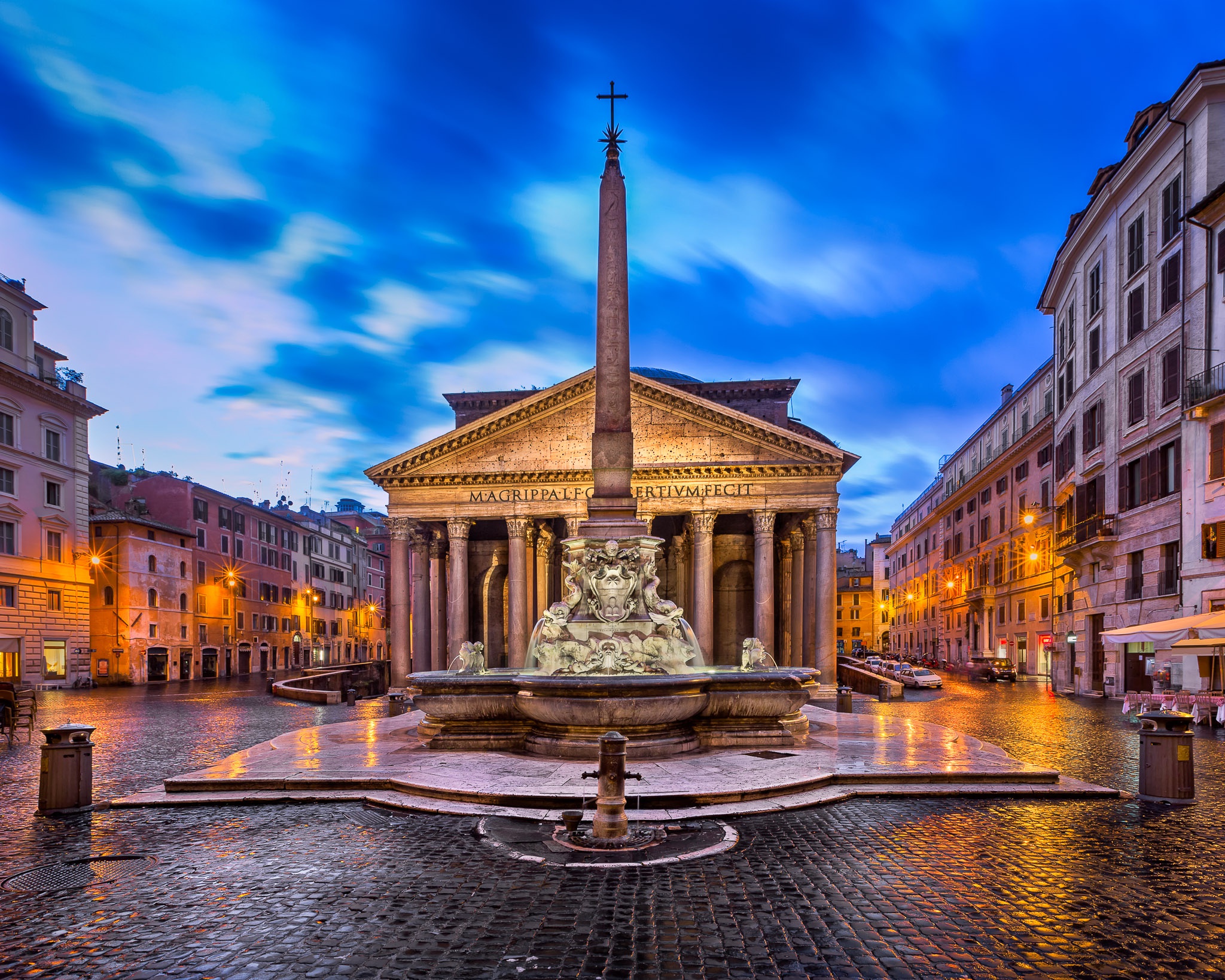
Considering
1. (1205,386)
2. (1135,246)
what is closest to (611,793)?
(1205,386)

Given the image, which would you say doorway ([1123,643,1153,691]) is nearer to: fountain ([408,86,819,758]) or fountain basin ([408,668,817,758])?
fountain ([408,86,819,758])

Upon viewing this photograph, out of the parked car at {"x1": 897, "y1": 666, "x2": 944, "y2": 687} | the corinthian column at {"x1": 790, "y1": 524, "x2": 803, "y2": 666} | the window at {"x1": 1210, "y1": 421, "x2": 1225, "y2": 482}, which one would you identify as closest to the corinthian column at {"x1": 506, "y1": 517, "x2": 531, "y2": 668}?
the corinthian column at {"x1": 790, "y1": 524, "x2": 803, "y2": 666}

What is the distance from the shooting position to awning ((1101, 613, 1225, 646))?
1891 cm

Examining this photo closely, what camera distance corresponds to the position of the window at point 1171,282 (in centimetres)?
2630

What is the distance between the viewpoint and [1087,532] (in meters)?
32.7

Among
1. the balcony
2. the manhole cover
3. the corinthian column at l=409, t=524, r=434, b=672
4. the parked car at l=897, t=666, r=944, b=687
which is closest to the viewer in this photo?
the manhole cover

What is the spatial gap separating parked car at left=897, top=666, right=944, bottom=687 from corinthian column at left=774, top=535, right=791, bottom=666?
17.3 ft

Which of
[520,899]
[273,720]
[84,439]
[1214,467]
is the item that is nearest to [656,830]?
[520,899]

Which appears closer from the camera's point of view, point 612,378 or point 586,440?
point 612,378

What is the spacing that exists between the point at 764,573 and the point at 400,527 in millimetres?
15275

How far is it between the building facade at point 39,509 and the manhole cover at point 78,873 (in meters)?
34.4

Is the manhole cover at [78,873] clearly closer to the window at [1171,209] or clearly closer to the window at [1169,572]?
the window at [1169,572]

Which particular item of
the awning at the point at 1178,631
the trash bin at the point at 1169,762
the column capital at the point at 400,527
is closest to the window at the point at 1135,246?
the awning at the point at 1178,631

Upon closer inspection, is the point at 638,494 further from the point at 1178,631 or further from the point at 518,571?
the point at 1178,631
